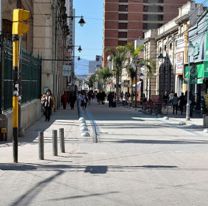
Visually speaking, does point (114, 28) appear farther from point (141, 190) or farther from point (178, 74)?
point (141, 190)

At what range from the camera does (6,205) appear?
816 centimetres

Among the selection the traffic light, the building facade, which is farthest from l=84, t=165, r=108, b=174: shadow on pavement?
the building facade

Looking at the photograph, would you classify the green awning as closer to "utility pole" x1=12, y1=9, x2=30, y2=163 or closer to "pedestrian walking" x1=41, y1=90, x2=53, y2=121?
"pedestrian walking" x1=41, y1=90, x2=53, y2=121

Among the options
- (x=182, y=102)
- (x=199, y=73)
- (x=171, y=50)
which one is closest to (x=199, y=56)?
(x=199, y=73)

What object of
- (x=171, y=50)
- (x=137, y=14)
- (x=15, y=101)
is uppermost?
(x=137, y=14)

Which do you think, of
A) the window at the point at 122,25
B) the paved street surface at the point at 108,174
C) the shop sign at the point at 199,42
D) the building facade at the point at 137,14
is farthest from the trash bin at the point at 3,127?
the window at the point at 122,25

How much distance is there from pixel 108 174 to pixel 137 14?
139471 mm

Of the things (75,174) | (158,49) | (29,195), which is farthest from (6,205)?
(158,49)

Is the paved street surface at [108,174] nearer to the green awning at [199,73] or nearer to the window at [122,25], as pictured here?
the green awning at [199,73]

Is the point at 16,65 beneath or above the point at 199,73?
beneath

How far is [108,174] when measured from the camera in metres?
11.4

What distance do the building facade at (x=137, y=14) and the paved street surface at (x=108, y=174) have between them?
132m

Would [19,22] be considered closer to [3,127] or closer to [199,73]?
[3,127]

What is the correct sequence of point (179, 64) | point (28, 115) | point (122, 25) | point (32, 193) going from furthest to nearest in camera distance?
point (122, 25)
point (179, 64)
point (28, 115)
point (32, 193)
